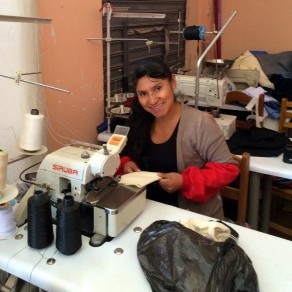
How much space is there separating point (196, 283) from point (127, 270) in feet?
0.74

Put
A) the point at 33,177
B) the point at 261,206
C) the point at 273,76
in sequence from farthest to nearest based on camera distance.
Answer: the point at 273,76 < the point at 261,206 < the point at 33,177

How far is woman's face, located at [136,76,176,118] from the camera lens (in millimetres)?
1394

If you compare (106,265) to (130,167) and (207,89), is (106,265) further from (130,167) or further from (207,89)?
(207,89)

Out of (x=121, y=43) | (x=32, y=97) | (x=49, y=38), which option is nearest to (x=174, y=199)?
(x=32, y=97)

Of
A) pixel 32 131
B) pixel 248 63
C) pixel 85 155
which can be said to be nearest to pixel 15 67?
pixel 32 131

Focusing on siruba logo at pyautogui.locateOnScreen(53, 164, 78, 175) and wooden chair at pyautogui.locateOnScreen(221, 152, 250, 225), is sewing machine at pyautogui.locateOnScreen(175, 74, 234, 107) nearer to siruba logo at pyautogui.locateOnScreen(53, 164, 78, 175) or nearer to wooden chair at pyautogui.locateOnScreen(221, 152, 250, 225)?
wooden chair at pyautogui.locateOnScreen(221, 152, 250, 225)

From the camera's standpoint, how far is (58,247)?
98 centimetres

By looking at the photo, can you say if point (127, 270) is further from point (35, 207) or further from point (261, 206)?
point (261, 206)

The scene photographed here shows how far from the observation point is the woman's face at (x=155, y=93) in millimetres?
1394

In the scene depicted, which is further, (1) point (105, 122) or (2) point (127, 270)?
(1) point (105, 122)

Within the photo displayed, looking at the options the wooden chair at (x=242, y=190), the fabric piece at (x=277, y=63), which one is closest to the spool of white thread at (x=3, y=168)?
the wooden chair at (x=242, y=190)

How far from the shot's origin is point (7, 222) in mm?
1058

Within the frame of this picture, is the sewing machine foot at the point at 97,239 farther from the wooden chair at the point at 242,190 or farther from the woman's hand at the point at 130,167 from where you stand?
the wooden chair at the point at 242,190

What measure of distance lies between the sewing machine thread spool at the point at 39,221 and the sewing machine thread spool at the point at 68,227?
0.14 ft
